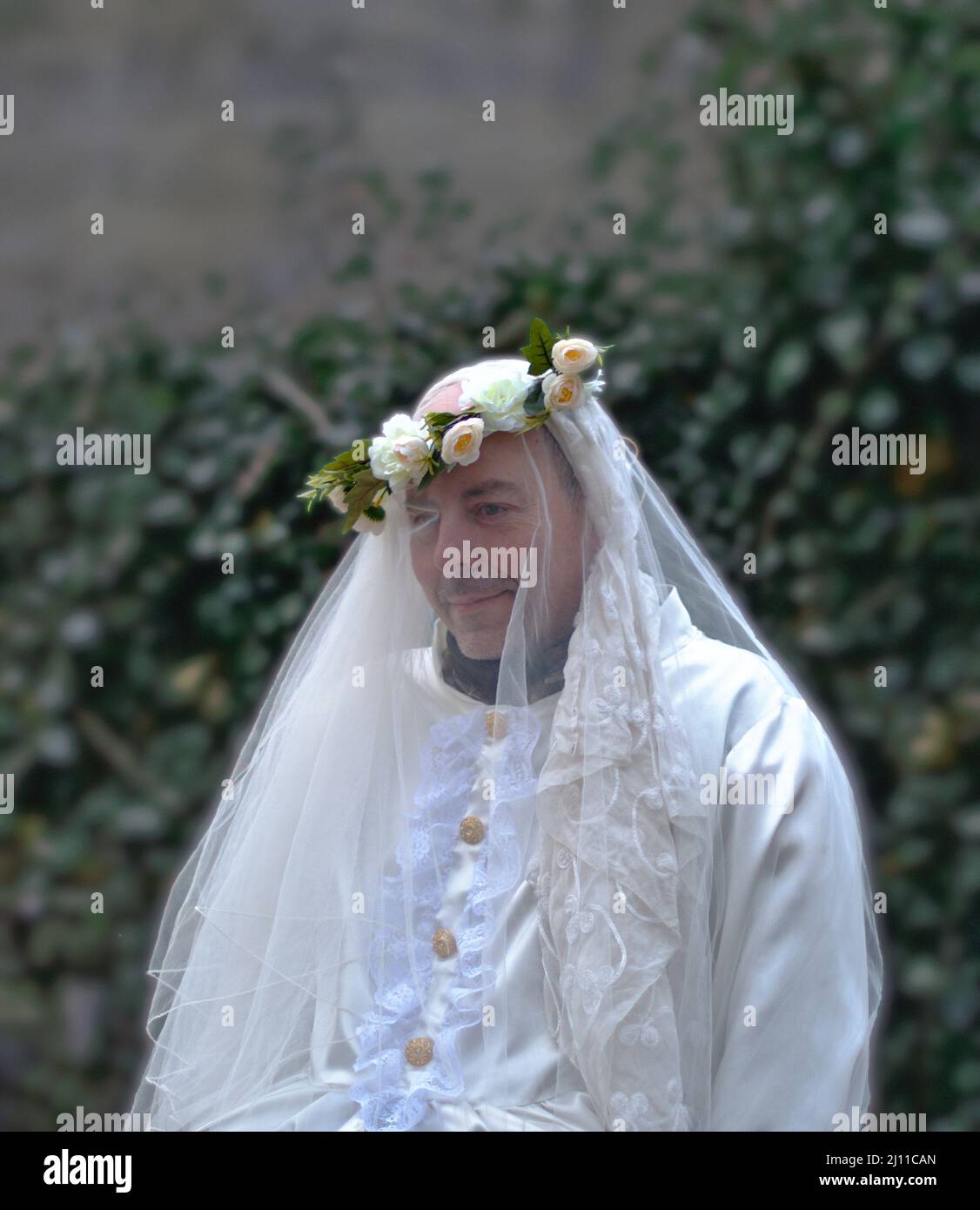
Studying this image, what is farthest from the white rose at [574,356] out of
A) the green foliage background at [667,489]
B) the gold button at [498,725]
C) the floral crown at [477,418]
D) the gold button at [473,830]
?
the green foliage background at [667,489]

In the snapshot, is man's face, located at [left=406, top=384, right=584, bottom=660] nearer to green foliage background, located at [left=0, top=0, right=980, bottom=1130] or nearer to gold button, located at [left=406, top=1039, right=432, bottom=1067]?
gold button, located at [left=406, top=1039, right=432, bottom=1067]

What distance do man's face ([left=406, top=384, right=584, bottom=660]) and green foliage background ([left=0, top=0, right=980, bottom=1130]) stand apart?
90cm

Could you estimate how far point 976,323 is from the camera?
9.53 ft

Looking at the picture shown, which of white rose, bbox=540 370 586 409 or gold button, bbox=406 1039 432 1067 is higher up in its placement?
white rose, bbox=540 370 586 409

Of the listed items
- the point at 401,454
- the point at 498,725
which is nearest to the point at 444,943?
the point at 498,725

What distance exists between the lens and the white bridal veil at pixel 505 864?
212 cm

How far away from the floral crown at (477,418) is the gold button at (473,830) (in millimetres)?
598

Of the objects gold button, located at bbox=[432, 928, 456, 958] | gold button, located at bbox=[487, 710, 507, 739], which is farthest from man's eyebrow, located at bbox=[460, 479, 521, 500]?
gold button, located at bbox=[432, 928, 456, 958]

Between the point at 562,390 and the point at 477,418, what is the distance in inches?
6.1

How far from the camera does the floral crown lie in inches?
90.0

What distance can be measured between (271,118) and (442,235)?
536 millimetres

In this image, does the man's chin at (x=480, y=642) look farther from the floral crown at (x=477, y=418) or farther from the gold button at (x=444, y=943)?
the gold button at (x=444, y=943)

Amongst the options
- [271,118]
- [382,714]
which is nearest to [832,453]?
[382,714]

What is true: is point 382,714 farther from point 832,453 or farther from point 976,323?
point 976,323
